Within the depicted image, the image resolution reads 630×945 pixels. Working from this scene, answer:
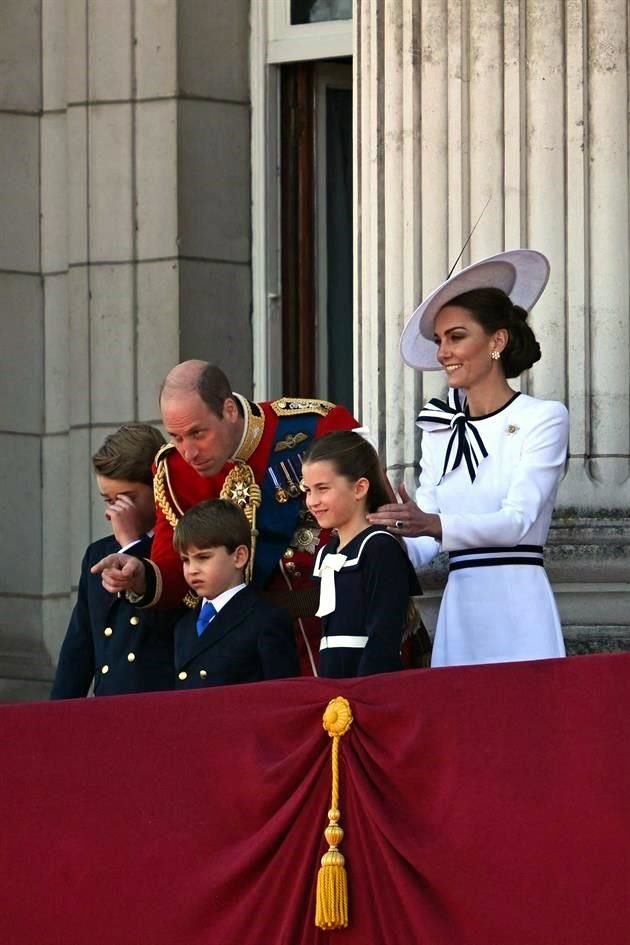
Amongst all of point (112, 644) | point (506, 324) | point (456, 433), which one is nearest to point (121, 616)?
point (112, 644)

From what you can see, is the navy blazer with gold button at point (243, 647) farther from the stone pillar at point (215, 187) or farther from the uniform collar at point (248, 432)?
the stone pillar at point (215, 187)

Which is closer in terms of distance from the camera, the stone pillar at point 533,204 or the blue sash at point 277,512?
the blue sash at point 277,512

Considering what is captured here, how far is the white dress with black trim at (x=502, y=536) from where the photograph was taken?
736 cm

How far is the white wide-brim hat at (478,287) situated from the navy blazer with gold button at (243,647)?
3.06ft

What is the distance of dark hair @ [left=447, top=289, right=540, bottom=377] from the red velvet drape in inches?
50.4

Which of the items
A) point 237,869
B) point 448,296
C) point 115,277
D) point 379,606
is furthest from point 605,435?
point 115,277

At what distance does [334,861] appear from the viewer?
6.64 meters

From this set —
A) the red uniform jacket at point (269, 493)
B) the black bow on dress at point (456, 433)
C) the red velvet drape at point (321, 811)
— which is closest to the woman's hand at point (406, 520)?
the black bow on dress at point (456, 433)

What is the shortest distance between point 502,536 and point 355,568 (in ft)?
1.36

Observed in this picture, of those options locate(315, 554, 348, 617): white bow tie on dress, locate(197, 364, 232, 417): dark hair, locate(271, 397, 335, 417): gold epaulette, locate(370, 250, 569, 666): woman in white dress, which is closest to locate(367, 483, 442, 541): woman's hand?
locate(370, 250, 569, 666): woman in white dress

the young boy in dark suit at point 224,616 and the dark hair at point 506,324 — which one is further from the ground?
the dark hair at point 506,324

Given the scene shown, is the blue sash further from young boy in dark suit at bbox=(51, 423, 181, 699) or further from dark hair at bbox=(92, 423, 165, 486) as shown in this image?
dark hair at bbox=(92, 423, 165, 486)

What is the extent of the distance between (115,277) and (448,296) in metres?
3.82

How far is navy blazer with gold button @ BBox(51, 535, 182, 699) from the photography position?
8188mm
